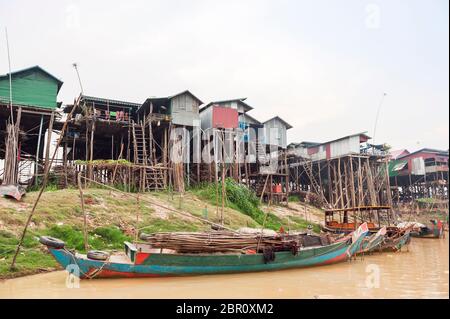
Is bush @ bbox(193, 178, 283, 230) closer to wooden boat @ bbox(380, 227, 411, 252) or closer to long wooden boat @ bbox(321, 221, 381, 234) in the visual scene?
long wooden boat @ bbox(321, 221, 381, 234)

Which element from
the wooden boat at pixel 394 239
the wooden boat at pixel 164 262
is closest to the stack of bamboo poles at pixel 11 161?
the wooden boat at pixel 164 262

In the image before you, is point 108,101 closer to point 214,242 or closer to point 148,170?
point 148,170

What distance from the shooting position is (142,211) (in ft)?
52.2

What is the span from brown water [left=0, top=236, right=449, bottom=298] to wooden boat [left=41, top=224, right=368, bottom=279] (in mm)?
201

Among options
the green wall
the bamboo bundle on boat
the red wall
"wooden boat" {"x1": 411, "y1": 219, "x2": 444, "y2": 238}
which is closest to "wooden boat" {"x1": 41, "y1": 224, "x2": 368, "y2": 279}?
the bamboo bundle on boat

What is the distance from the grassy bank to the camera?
33.8 feet

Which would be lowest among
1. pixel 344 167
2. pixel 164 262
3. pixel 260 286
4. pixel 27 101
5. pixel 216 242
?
pixel 260 286

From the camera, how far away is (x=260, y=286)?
28.3ft

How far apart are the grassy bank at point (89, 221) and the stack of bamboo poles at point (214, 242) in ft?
2.24

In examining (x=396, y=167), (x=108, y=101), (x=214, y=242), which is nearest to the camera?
(x=214, y=242)

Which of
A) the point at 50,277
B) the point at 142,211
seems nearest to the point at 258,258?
the point at 50,277

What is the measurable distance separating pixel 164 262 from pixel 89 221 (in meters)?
5.69

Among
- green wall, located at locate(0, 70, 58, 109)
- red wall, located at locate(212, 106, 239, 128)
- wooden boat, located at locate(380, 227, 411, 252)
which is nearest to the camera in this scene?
wooden boat, located at locate(380, 227, 411, 252)

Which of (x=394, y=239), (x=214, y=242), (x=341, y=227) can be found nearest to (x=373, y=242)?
(x=394, y=239)
